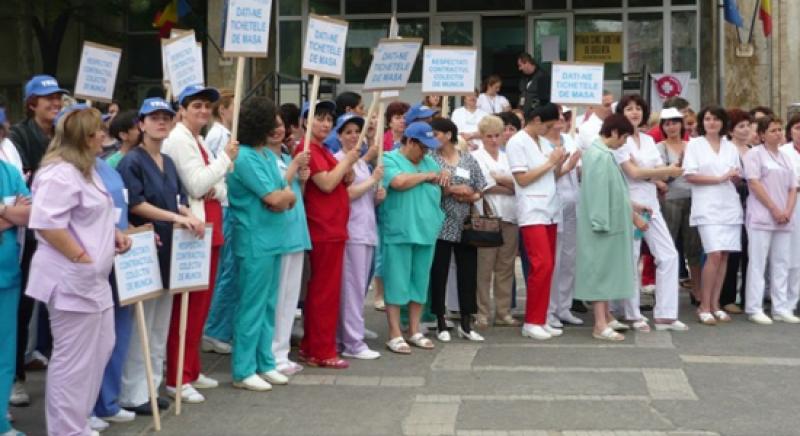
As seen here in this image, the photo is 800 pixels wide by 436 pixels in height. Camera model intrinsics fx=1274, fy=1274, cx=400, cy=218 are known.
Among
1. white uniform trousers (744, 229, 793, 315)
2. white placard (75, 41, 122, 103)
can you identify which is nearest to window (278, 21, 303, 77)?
white placard (75, 41, 122, 103)

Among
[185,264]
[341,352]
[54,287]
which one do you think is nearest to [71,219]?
[54,287]

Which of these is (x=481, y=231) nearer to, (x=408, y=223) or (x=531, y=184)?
(x=531, y=184)

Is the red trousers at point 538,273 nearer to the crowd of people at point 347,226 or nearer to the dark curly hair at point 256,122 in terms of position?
the crowd of people at point 347,226

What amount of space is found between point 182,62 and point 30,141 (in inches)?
43.9

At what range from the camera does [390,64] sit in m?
10.2

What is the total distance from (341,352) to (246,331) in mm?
1556

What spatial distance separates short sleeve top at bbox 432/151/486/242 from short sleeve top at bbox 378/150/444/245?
0.38 meters

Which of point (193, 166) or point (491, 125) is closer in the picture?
Result: point (193, 166)

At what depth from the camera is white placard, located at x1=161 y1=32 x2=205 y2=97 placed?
8383mm

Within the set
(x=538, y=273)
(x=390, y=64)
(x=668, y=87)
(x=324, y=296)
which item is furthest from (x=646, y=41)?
(x=324, y=296)

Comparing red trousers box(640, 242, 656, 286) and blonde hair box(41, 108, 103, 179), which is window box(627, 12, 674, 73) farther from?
blonde hair box(41, 108, 103, 179)

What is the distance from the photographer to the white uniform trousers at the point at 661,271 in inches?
434

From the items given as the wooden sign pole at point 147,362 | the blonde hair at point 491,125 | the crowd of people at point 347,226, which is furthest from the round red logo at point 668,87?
the wooden sign pole at point 147,362

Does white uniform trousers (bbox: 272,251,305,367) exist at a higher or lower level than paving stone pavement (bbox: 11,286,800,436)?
higher
